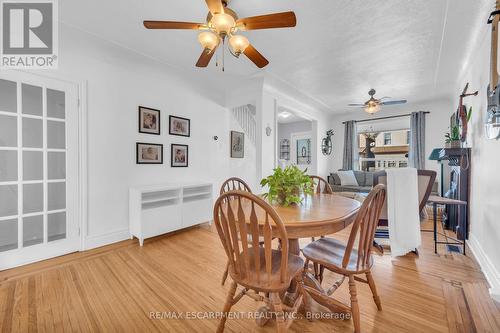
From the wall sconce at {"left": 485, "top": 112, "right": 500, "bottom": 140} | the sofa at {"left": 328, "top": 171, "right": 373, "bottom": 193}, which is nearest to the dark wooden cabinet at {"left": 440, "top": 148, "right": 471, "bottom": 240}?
A: the wall sconce at {"left": 485, "top": 112, "right": 500, "bottom": 140}

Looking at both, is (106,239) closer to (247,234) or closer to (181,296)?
(181,296)

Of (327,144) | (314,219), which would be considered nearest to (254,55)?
(314,219)

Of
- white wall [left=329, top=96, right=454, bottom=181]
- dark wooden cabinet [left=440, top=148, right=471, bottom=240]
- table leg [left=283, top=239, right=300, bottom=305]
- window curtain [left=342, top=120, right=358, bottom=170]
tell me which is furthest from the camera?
window curtain [left=342, top=120, right=358, bottom=170]

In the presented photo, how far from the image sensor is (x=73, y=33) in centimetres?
240

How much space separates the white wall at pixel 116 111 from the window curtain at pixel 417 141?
5.10 m

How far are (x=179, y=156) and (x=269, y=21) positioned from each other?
2455 millimetres

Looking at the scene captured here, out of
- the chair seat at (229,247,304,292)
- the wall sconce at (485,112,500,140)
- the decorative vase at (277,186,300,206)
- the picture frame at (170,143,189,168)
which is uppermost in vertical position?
the wall sconce at (485,112,500,140)

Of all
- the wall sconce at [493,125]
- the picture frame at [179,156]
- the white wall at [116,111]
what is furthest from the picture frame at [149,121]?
the wall sconce at [493,125]

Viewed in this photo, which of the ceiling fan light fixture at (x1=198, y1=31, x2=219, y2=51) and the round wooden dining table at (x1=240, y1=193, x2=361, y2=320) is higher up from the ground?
the ceiling fan light fixture at (x1=198, y1=31, x2=219, y2=51)

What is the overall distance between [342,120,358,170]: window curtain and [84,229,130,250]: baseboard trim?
216 inches

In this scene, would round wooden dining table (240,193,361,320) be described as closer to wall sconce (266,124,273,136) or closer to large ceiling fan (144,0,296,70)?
large ceiling fan (144,0,296,70)

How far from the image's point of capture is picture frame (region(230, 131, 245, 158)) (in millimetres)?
4539

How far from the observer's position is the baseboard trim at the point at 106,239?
8.26 ft

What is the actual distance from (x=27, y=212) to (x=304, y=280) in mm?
2770
